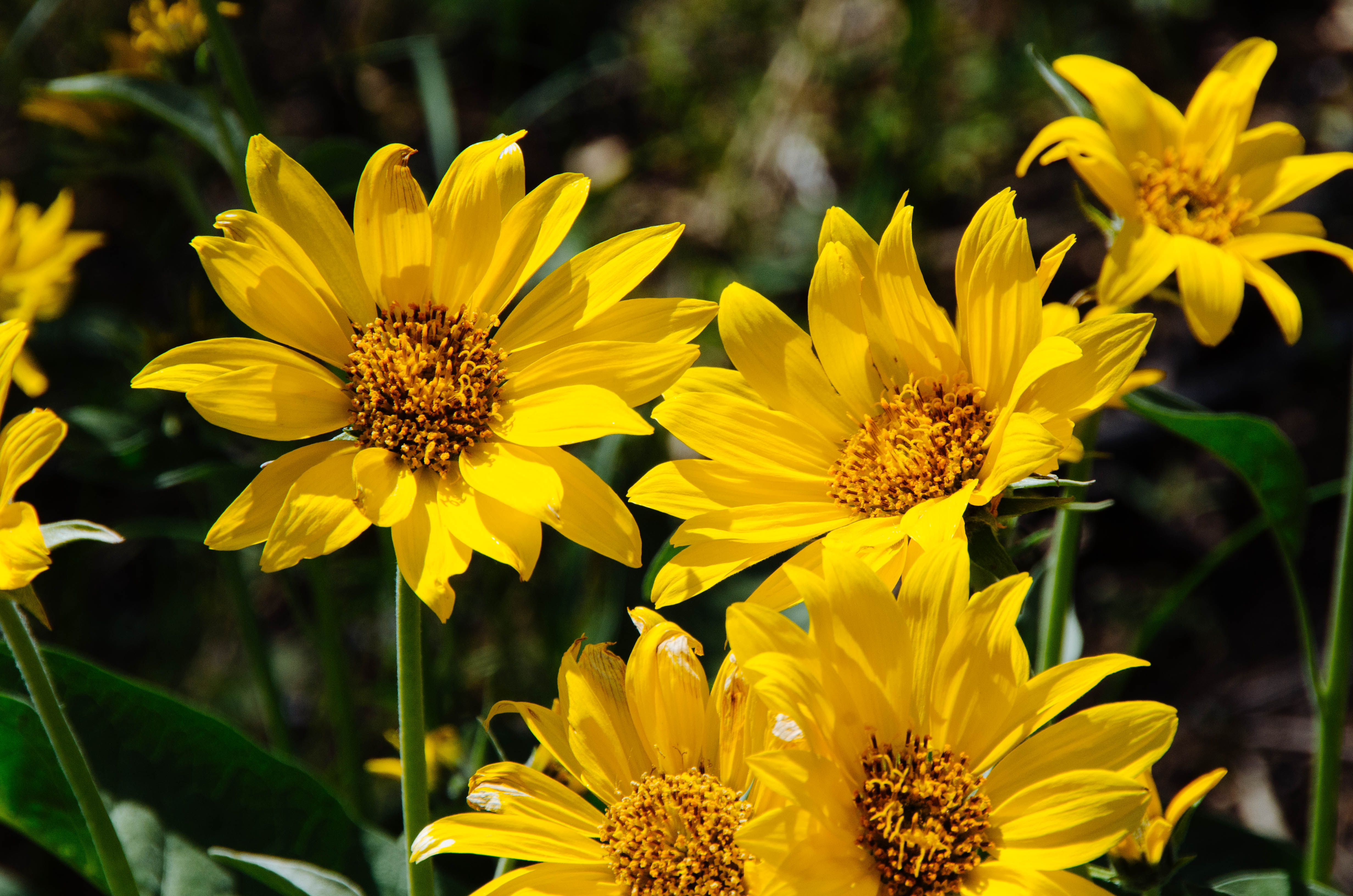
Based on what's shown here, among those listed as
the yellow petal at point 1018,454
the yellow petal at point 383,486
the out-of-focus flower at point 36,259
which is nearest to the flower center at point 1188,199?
the yellow petal at point 1018,454

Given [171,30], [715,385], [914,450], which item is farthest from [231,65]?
[914,450]

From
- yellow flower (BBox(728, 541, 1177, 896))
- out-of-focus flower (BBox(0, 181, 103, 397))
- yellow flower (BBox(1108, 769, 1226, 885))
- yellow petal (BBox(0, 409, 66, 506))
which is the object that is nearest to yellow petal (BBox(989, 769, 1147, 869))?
yellow flower (BBox(728, 541, 1177, 896))

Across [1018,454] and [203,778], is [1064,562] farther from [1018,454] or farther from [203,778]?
[203,778]

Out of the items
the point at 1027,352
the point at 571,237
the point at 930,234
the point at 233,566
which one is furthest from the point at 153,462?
the point at 930,234

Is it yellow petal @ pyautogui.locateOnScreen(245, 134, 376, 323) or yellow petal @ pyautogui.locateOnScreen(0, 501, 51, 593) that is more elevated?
yellow petal @ pyautogui.locateOnScreen(245, 134, 376, 323)

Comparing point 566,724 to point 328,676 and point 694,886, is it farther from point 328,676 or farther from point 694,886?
point 328,676

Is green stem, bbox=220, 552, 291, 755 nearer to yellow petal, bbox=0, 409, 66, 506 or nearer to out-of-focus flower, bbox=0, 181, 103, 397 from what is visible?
out-of-focus flower, bbox=0, 181, 103, 397
